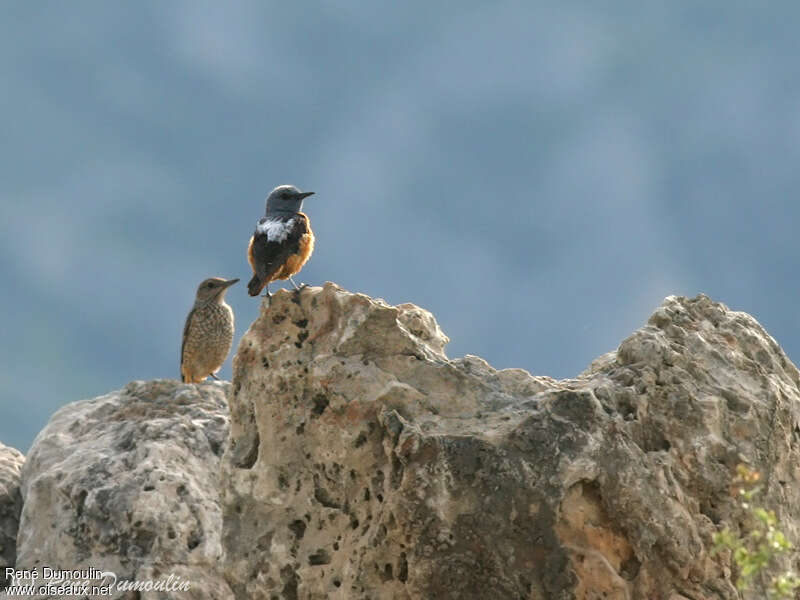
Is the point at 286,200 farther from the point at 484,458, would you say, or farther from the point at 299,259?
the point at 484,458

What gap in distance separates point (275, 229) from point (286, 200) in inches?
43.6

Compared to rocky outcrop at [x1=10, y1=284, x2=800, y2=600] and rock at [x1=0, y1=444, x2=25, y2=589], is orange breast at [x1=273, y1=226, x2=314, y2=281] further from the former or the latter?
rock at [x1=0, y1=444, x2=25, y2=589]

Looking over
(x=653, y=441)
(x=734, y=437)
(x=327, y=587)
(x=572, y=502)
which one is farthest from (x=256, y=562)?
(x=734, y=437)

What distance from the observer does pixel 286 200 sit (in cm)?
1058

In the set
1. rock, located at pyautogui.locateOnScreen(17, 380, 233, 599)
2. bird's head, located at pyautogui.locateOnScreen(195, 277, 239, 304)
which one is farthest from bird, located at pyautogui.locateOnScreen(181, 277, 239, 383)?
rock, located at pyautogui.locateOnScreen(17, 380, 233, 599)

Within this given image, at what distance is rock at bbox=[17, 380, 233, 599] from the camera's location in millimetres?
8562

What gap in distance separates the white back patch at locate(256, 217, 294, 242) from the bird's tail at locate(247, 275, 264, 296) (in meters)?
0.40

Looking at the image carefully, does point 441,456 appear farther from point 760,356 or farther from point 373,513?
point 760,356

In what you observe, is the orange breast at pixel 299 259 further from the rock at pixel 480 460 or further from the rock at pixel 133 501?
the rock at pixel 480 460

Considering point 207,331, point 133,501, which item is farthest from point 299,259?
point 207,331

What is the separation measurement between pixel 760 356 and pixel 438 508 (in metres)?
2.82

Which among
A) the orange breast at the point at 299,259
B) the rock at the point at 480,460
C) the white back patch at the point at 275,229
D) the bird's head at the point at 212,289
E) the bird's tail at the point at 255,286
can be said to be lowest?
the rock at the point at 480,460

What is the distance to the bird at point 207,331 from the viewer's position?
12406 mm

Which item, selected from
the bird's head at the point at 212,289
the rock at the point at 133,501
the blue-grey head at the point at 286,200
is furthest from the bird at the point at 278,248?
the bird's head at the point at 212,289
